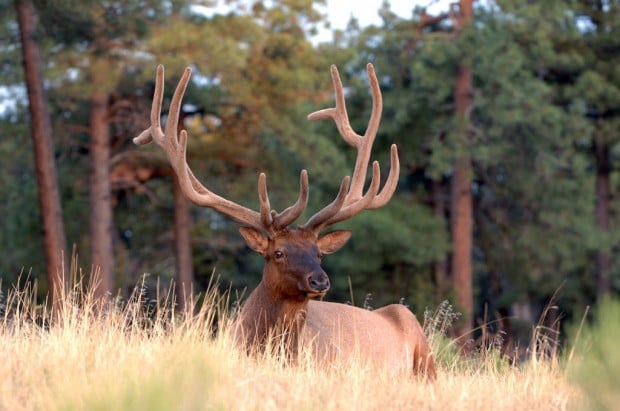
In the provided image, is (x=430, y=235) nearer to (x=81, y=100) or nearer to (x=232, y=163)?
(x=232, y=163)

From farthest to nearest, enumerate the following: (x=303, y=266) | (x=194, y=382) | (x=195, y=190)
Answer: (x=195, y=190) < (x=303, y=266) < (x=194, y=382)

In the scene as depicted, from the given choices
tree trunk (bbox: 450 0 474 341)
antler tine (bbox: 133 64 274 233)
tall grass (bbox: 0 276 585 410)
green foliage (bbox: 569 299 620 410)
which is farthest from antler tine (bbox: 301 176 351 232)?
tree trunk (bbox: 450 0 474 341)

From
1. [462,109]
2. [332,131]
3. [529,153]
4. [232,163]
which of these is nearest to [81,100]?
[232,163]

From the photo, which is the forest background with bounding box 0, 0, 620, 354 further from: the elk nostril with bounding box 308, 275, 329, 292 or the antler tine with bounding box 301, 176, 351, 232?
the elk nostril with bounding box 308, 275, 329, 292

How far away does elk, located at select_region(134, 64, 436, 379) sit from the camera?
853 centimetres

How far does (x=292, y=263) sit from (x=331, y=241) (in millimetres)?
737

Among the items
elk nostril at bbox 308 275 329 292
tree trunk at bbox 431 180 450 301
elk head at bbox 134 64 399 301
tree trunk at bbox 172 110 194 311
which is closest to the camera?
elk nostril at bbox 308 275 329 292

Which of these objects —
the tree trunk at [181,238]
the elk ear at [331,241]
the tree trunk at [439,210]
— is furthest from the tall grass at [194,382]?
the tree trunk at [439,210]

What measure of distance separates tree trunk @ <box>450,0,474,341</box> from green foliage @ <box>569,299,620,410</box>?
65.3 ft

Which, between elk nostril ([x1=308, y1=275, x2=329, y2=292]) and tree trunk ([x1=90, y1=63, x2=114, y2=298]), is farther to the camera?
tree trunk ([x1=90, y1=63, x2=114, y2=298])

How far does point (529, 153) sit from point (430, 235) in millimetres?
2936

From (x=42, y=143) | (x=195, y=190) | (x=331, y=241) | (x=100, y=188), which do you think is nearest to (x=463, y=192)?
(x=100, y=188)

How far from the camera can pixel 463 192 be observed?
2570cm

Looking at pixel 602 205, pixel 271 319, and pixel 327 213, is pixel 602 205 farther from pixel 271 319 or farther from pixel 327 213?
pixel 271 319
